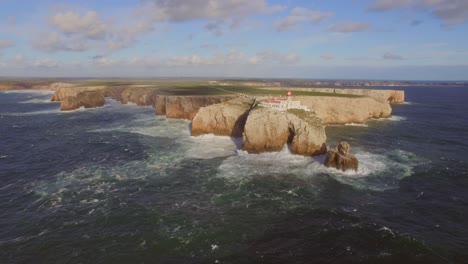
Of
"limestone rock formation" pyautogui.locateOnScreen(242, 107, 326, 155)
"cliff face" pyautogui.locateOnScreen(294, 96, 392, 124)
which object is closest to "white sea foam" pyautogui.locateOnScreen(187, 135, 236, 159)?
"limestone rock formation" pyautogui.locateOnScreen(242, 107, 326, 155)

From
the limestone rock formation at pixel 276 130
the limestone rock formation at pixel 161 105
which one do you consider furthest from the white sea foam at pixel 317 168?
the limestone rock formation at pixel 161 105

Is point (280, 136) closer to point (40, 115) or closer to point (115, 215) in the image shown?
point (115, 215)

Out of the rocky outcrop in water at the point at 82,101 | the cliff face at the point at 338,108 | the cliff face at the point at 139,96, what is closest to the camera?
the cliff face at the point at 338,108

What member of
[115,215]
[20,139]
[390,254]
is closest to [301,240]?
[390,254]

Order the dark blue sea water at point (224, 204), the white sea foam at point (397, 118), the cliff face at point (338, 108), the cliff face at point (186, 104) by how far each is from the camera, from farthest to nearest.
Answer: the white sea foam at point (397, 118), the cliff face at point (186, 104), the cliff face at point (338, 108), the dark blue sea water at point (224, 204)

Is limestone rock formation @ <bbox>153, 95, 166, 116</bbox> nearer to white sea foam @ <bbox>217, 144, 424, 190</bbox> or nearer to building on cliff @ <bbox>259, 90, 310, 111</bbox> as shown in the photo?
building on cliff @ <bbox>259, 90, 310, 111</bbox>

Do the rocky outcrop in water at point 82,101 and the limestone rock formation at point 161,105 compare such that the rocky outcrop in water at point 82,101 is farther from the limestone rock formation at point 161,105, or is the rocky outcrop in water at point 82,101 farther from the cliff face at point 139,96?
the limestone rock formation at point 161,105
